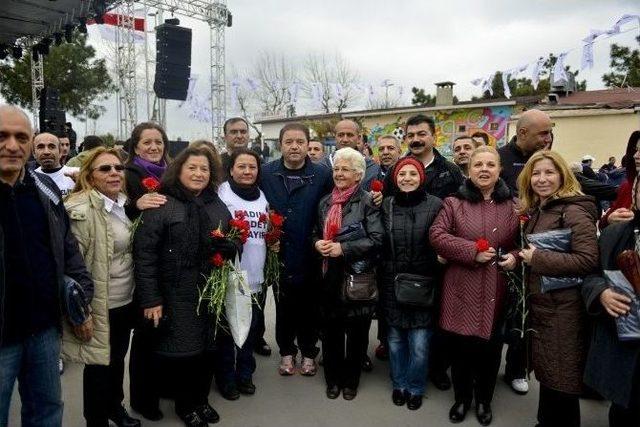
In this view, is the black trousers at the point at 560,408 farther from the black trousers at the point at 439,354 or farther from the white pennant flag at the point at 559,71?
the white pennant flag at the point at 559,71

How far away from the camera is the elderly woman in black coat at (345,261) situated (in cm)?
332

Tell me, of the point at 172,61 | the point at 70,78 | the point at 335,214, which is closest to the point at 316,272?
the point at 335,214

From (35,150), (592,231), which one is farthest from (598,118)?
(35,150)

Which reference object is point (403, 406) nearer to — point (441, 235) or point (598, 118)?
point (441, 235)

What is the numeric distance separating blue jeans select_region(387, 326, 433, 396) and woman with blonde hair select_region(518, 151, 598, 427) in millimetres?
802

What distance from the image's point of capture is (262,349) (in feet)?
14.4

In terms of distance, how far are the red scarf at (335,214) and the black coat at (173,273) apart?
0.93m

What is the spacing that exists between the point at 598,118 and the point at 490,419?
17747 mm

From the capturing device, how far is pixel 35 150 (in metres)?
4.56

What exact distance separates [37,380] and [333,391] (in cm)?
211

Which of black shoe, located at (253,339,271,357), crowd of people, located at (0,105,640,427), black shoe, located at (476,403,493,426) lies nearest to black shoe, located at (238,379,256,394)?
crowd of people, located at (0,105,640,427)

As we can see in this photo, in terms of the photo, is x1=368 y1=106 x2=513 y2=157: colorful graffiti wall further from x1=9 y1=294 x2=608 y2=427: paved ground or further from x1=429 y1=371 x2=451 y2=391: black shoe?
x1=9 y1=294 x2=608 y2=427: paved ground

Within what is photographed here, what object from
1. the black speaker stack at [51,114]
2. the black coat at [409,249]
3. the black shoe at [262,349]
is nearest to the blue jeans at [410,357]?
the black coat at [409,249]

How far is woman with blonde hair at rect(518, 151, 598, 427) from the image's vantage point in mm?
2633
